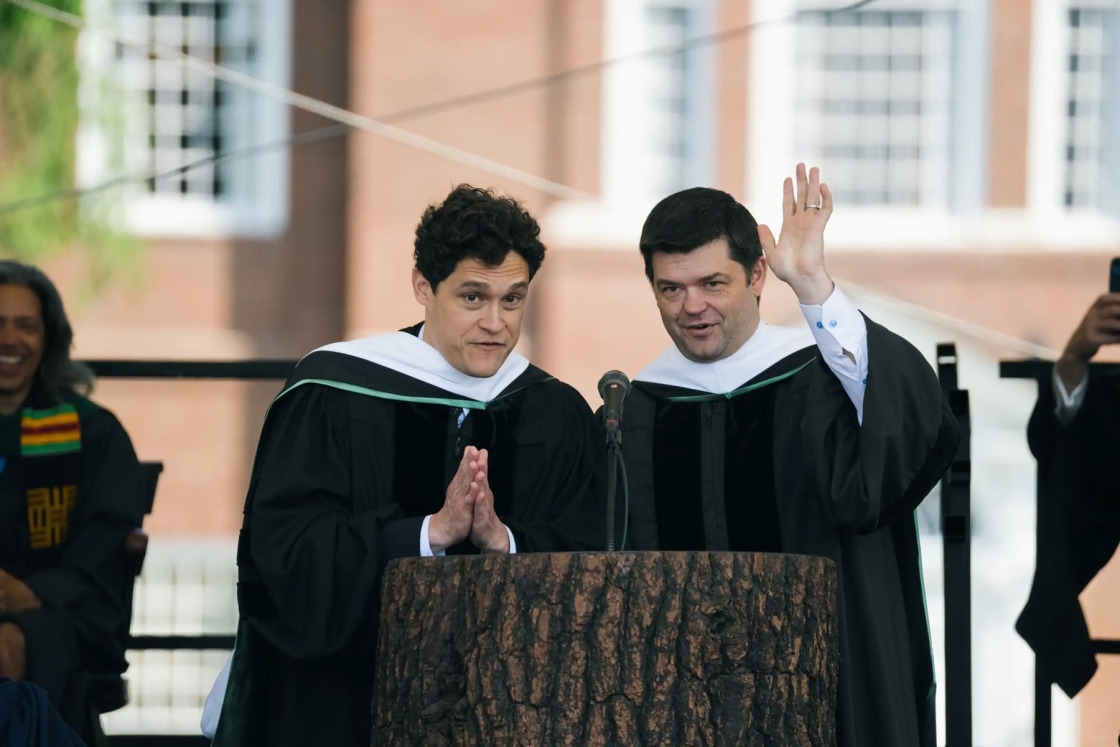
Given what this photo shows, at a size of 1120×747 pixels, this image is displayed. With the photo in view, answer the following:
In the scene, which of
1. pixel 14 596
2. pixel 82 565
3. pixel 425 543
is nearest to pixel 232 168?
pixel 82 565

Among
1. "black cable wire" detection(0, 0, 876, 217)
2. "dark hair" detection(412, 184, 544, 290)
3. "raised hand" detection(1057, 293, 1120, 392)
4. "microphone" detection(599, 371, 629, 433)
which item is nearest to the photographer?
"microphone" detection(599, 371, 629, 433)

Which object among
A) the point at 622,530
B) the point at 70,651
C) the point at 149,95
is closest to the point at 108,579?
the point at 70,651

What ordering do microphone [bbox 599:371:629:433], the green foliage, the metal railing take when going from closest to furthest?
microphone [bbox 599:371:629:433], the metal railing, the green foliage

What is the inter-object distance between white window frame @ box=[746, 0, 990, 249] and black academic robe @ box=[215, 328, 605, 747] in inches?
460

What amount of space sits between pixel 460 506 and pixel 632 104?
1235 centimetres

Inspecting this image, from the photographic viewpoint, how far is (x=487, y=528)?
12.5 feet

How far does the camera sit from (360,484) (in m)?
4.09

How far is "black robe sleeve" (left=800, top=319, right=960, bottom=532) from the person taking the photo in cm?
388

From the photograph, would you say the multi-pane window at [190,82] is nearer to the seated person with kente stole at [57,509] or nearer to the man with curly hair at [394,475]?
the seated person with kente stole at [57,509]

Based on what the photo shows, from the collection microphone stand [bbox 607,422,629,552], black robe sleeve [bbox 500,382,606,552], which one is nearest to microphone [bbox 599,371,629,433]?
microphone stand [bbox 607,422,629,552]

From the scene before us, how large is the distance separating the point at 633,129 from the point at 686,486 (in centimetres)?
1174

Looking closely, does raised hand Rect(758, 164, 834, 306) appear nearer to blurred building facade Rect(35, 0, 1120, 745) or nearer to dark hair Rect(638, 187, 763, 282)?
dark hair Rect(638, 187, 763, 282)

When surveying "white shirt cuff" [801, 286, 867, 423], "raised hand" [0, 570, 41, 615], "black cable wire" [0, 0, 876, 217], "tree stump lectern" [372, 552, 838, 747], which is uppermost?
"black cable wire" [0, 0, 876, 217]

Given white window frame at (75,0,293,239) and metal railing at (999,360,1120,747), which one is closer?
metal railing at (999,360,1120,747)
